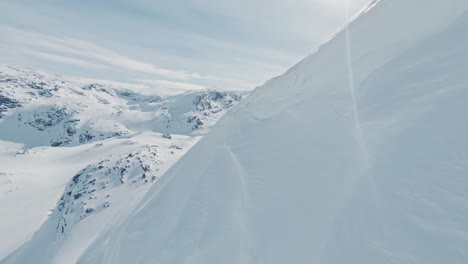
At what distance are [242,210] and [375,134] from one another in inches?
124

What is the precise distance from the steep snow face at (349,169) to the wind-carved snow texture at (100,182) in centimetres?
4261

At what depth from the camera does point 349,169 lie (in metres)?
6.55

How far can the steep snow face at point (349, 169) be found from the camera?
5.09 meters

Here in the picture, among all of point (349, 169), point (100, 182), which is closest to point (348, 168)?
point (349, 169)

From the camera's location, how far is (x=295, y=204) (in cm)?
688

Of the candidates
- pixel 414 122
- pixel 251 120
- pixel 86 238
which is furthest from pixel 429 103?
pixel 86 238

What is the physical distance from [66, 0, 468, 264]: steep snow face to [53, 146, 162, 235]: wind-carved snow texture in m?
42.6

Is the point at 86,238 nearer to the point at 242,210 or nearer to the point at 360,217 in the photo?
the point at 242,210

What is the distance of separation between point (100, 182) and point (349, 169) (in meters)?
58.7

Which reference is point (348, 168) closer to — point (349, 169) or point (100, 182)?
point (349, 169)

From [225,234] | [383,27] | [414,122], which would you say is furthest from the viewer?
[383,27]

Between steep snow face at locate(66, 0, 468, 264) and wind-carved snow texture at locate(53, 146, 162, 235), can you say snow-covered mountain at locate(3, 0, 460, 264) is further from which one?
wind-carved snow texture at locate(53, 146, 162, 235)

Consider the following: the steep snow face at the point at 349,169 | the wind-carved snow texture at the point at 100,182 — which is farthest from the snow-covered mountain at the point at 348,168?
the wind-carved snow texture at the point at 100,182

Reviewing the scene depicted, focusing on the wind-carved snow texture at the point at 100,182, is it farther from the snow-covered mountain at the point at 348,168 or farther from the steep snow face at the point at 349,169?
the steep snow face at the point at 349,169
